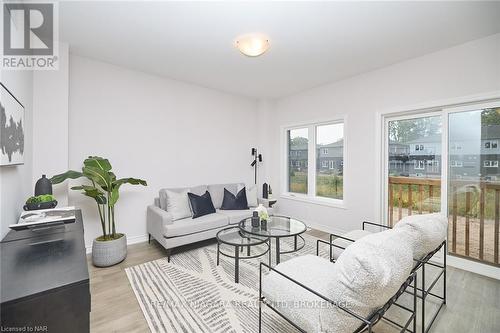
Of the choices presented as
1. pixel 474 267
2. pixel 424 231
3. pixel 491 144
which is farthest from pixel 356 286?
pixel 491 144

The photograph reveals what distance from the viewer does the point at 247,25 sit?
7.61 ft

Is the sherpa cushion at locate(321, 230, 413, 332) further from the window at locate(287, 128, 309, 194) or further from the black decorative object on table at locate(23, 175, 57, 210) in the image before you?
the window at locate(287, 128, 309, 194)

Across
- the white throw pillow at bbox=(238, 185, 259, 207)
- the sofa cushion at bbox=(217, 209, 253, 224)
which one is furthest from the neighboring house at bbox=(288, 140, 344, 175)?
the sofa cushion at bbox=(217, 209, 253, 224)

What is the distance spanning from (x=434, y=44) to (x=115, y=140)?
4415mm

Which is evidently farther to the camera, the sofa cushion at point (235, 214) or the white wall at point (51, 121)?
the sofa cushion at point (235, 214)

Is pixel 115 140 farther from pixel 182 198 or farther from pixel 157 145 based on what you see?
pixel 182 198

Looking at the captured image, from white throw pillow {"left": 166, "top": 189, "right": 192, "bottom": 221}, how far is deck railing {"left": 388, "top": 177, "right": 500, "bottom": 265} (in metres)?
3.33

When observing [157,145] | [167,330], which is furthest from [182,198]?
[167,330]

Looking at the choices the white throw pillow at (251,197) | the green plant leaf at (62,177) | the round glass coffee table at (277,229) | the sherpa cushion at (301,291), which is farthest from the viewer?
the white throw pillow at (251,197)

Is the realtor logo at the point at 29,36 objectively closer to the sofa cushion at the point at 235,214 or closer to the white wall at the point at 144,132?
the white wall at the point at 144,132

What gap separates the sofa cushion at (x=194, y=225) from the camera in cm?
290

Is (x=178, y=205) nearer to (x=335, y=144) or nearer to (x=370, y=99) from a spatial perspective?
(x=335, y=144)

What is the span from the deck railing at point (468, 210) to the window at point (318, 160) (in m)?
1.19

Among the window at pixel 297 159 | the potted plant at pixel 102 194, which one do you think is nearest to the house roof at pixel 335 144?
the window at pixel 297 159
